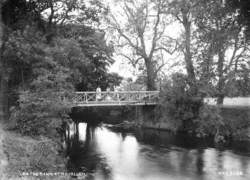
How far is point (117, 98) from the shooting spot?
24.7 meters

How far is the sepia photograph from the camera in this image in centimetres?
Result: 1141

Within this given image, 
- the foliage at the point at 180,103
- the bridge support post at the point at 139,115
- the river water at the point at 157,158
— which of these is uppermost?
the foliage at the point at 180,103

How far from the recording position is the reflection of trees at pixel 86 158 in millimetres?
13297


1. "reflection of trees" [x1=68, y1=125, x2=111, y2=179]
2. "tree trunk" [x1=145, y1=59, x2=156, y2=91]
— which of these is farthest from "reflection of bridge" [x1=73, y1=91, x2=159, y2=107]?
"reflection of trees" [x1=68, y1=125, x2=111, y2=179]

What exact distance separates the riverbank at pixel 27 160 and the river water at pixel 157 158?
2616mm

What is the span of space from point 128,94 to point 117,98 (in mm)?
1420

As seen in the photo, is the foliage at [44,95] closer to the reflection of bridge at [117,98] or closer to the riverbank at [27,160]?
the riverbank at [27,160]

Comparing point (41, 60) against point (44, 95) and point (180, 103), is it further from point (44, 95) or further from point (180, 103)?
point (180, 103)

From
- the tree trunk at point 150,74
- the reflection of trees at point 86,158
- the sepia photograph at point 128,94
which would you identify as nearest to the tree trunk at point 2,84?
the sepia photograph at point 128,94

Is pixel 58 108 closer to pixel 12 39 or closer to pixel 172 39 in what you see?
pixel 12 39

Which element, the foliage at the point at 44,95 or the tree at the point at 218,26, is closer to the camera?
the tree at the point at 218,26

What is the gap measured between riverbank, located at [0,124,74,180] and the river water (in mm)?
2616

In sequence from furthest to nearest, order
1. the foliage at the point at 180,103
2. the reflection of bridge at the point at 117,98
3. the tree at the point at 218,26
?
the reflection of bridge at the point at 117,98 < the foliage at the point at 180,103 < the tree at the point at 218,26

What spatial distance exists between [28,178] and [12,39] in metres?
8.11
